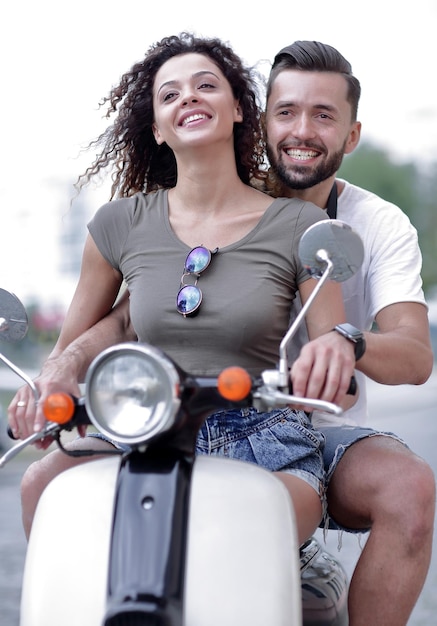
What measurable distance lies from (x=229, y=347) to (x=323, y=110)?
80 centimetres

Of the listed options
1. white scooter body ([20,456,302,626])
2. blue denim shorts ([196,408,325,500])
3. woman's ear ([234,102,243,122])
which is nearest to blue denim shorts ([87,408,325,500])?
blue denim shorts ([196,408,325,500])

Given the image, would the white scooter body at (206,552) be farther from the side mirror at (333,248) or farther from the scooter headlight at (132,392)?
the side mirror at (333,248)

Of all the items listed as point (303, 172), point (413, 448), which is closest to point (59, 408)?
point (303, 172)

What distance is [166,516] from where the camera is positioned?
61.0 inches

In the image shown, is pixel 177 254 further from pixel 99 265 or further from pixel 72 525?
pixel 72 525

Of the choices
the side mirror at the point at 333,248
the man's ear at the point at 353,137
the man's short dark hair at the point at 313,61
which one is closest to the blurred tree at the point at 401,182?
the man's ear at the point at 353,137

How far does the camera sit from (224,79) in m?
2.34

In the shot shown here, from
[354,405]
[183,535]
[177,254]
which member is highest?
[177,254]

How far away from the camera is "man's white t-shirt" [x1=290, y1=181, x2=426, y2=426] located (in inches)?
90.9

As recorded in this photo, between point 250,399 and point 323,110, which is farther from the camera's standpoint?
point 323,110

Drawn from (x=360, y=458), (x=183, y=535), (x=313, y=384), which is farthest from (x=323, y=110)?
(x=183, y=535)

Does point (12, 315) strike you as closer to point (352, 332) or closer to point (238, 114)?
point (352, 332)

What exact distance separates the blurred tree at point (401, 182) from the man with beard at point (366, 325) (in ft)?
46.6

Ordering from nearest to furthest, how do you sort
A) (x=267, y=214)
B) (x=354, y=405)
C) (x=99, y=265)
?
(x=267, y=214) < (x=99, y=265) < (x=354, y=405)
